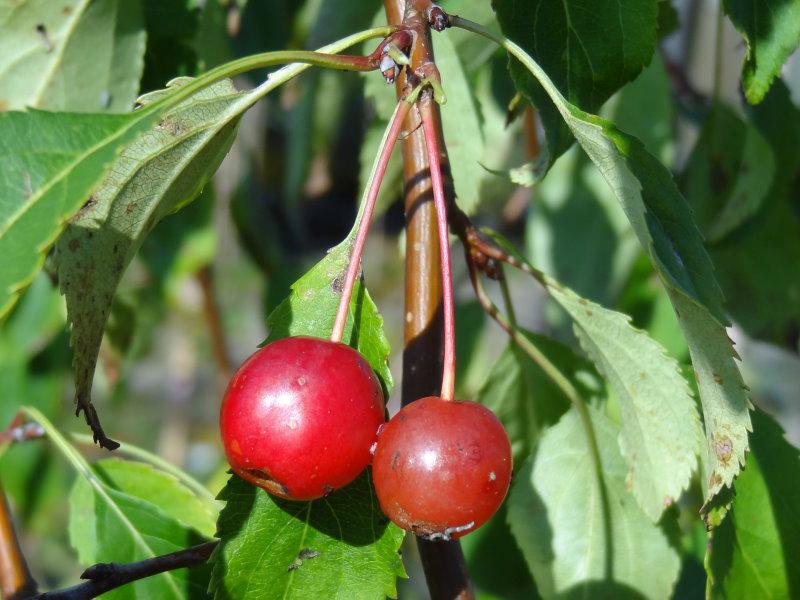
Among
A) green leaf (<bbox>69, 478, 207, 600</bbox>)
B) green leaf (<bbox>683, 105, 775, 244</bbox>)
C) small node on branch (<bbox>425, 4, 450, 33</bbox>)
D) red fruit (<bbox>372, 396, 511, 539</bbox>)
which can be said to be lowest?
green leaf (<bbox>69, 478, 207, 600</bbox>)

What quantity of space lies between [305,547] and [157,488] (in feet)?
1.41

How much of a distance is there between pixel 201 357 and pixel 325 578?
4.27 meters

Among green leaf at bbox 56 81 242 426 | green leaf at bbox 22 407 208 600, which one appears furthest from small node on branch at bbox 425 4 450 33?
green leaf at bbox 22 407 208 600

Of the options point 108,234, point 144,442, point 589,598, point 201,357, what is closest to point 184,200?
point 108,234

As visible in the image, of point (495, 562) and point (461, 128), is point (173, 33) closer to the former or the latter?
point (461, 128)

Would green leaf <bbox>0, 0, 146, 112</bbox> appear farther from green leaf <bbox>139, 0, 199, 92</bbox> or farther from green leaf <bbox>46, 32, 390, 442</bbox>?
green leaf <bbox>46, 32, 390, 442</bbox>

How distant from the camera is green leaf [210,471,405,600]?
768 millimetres

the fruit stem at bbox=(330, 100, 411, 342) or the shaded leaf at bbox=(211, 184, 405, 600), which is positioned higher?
the fruit stem at bbox=(330, 100, 411, 342)

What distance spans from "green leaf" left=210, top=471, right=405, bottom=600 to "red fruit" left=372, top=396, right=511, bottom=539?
3.7 inches

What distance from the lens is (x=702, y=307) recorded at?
0.66 meters

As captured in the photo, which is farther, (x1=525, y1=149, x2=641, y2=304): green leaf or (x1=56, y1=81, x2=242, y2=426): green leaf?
(x1=525, y1=149, x2=641, y2=304): green leaf

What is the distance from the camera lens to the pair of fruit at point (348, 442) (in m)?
0.67

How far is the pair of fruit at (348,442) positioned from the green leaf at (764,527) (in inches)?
12.5

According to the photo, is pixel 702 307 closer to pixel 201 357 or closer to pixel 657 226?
pixel 657 226
